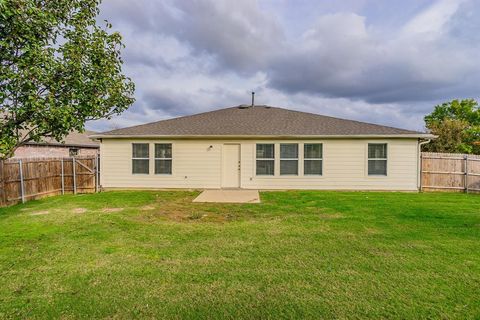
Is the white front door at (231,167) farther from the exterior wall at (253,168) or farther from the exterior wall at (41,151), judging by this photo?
the exterior wall at (41,151)

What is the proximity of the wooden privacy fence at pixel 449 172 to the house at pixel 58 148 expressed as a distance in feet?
59.7

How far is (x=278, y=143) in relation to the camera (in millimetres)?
11578

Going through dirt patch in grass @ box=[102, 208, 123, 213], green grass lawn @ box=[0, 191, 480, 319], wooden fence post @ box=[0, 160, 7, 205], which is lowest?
dirt patch in grass @ box=[102, 208, 123, 213]

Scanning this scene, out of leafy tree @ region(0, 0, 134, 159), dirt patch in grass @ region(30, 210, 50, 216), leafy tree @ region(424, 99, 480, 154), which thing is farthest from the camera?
leafy tree @ region(424, 99, 480, 154)

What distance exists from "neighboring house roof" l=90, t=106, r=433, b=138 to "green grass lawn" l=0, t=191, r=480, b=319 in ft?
15.5

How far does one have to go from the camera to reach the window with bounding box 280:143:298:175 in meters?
11.6

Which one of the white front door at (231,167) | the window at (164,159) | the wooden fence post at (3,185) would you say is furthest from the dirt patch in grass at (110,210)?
the white front door at (231,167)

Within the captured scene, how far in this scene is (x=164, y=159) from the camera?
11.8 metres

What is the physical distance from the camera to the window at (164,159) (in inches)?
466

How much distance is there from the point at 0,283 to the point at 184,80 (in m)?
18.5

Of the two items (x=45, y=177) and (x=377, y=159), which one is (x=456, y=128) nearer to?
(x=377, y=159)

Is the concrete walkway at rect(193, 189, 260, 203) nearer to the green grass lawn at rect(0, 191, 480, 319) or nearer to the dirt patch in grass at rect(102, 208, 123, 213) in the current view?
the green grass lawn at rect(0, 191, 480, 319)

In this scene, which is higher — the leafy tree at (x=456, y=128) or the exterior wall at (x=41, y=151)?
the leafy tree at (x=456, y=128)

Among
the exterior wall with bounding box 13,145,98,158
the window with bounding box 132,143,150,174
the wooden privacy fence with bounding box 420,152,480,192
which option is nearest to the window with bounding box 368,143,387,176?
the wooden privacy fence with bounding box 420,152,480,192
